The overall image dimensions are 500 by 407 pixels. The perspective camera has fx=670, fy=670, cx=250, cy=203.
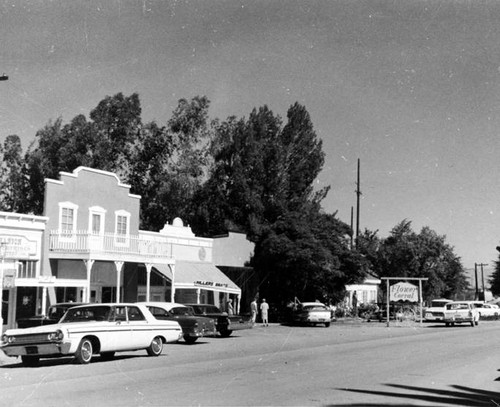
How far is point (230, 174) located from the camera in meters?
51.8

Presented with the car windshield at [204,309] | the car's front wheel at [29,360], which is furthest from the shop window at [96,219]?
the car's front wheel at [29,360]

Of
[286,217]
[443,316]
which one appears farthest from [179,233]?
[443,316]

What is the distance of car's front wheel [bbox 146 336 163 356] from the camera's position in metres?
18.1

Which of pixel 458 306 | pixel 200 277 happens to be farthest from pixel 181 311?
pixel 458 306

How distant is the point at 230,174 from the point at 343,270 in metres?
12.0

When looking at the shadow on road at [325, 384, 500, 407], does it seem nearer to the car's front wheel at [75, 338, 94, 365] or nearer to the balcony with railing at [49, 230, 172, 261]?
the car's front wheel at [75, 338, 94, 365]

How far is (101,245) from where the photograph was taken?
31.5 m

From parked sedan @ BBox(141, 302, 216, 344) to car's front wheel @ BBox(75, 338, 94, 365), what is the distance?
688 centimetres

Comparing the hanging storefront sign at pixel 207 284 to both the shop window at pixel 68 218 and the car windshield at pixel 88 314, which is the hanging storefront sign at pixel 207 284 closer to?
the shop window at pixel 68 218

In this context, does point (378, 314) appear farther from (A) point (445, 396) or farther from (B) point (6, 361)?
(A) point (445, 396)

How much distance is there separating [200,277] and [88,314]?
19.9 meters

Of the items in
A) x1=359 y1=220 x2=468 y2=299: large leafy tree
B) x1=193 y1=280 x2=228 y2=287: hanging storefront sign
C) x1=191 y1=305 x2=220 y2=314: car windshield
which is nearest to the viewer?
x1=191 y1=305 x2=220 y2=314: car windshield

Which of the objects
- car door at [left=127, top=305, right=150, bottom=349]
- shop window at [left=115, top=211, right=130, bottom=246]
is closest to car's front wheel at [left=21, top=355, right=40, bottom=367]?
car door at [left=127, top=305, right=150, bottom=349]

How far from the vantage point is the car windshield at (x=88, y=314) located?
16750mm
